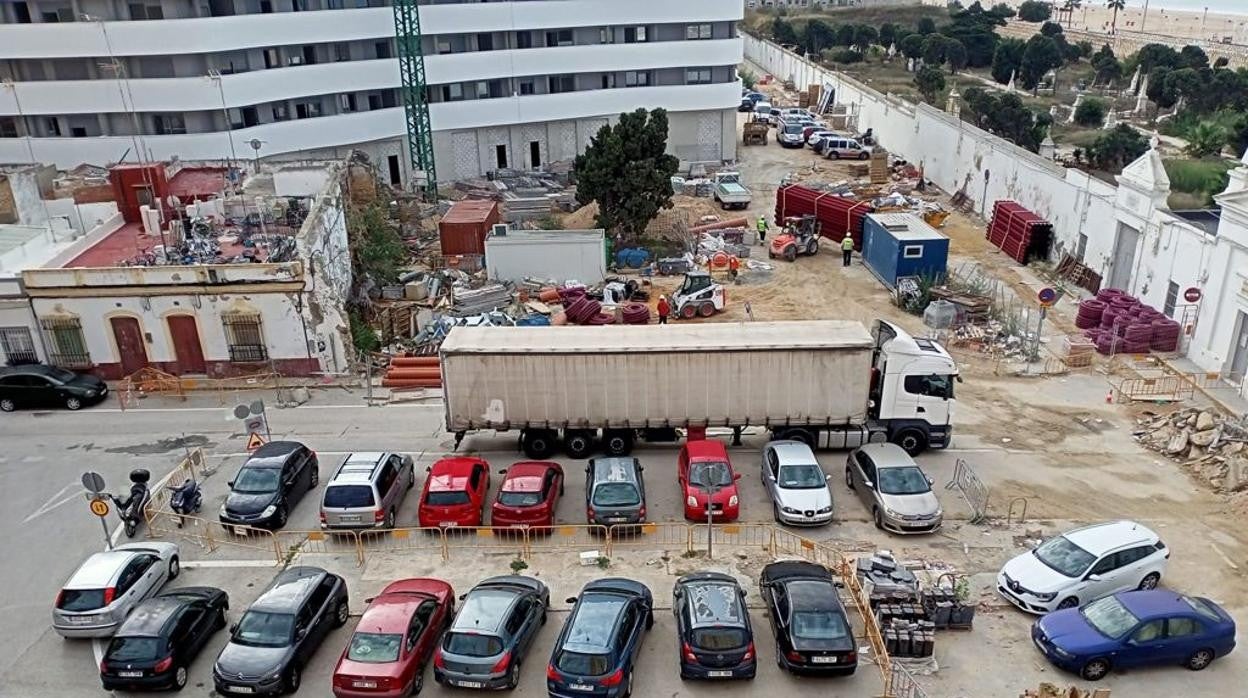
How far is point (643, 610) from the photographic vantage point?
14.9 m

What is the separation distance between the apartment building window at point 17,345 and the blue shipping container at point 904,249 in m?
29.2

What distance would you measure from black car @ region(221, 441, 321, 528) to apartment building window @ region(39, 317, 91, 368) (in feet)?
31.1

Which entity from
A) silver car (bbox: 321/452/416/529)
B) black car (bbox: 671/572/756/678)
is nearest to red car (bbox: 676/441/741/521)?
black car (bbox: 671/572/756/678)

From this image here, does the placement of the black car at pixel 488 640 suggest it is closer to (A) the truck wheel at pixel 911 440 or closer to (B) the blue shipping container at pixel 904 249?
(A) the truck wheel at pixel 911 440

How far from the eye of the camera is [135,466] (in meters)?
22.0

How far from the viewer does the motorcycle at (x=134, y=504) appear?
738 inches

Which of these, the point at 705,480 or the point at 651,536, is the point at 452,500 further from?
the point at 705,480

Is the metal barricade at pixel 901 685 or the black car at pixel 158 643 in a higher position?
the black car at pixel 158 643

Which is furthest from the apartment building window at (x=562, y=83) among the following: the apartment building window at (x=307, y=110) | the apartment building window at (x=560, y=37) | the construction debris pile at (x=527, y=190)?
the apartment building window at (x=307, y=110)

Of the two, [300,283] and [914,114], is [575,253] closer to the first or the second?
[300,283]

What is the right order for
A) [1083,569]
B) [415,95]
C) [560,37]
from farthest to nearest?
[560,37]
[415,95]
[1083,569]

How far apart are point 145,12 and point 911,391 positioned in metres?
43.8

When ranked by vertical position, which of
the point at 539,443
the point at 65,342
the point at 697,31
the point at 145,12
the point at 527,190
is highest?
the point at 145,12

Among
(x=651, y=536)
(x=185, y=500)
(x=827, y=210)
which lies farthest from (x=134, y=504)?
(x=827, y=210)
